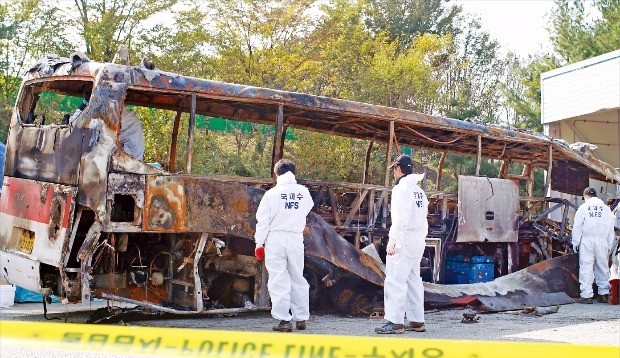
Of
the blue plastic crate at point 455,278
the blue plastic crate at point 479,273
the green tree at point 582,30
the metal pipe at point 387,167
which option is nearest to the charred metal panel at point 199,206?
the metal pipe at point 387,167

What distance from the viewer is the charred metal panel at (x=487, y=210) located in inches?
467

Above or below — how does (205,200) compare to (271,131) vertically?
below

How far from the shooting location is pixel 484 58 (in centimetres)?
3956

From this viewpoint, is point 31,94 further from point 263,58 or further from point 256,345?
point 263,58

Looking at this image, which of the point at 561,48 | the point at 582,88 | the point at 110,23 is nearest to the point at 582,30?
the point at 561,48

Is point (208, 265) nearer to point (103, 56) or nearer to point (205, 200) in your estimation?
point (205, 200)

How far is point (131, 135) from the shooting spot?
878 centimetres

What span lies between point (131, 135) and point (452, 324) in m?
4.32

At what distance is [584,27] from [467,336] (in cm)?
3085

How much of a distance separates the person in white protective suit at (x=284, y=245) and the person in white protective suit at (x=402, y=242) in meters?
0.93

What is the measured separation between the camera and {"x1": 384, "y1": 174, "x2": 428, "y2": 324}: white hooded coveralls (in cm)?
855

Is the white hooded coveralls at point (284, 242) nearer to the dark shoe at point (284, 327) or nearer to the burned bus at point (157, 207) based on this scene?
the dark shoe at point (284, 327)

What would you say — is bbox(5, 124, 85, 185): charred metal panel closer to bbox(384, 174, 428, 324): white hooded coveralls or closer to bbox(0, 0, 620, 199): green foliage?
bbox(384, 174, 428, 324): white hooded coveralls

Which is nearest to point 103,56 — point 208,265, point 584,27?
point 208,265
